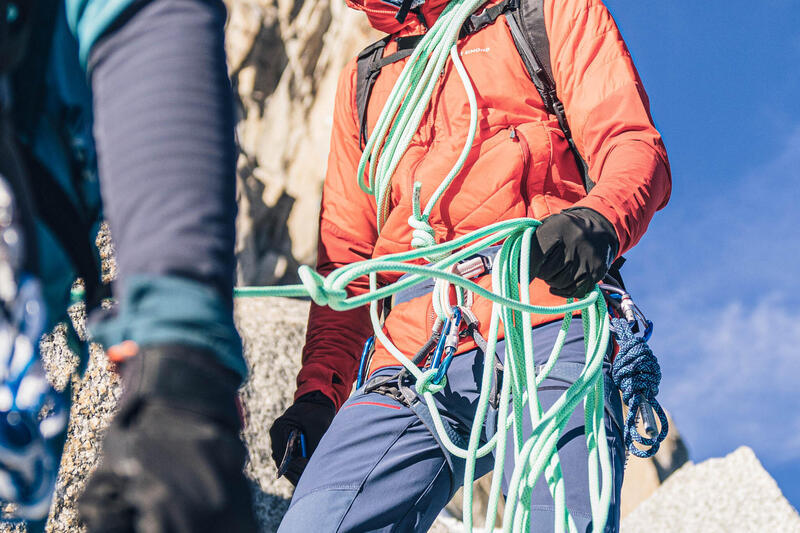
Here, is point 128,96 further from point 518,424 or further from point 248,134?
point 248,134

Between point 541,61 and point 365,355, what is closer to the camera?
point 541,61

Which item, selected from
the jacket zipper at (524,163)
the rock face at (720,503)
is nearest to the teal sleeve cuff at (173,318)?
the jacket zipper at (524,163)

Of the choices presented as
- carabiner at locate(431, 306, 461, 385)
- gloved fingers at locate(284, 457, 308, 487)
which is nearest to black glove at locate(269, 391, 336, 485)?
gloved fingers at locate(284, 457, 308, 487)

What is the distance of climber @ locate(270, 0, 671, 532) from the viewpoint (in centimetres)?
147

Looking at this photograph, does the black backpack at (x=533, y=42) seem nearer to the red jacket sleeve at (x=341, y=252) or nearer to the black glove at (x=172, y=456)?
the red jacket sleeve at (x=341, y=252)

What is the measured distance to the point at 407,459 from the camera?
5.29 ft

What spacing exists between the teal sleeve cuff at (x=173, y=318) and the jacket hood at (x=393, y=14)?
150 cm

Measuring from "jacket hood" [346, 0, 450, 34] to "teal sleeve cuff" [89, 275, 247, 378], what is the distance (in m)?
1.50

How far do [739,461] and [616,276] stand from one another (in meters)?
2.89

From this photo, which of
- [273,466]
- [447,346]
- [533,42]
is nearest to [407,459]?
[447,346]

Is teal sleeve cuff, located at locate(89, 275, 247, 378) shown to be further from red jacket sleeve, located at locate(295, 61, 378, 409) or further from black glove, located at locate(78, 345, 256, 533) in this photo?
red jacket sleeve, located at locate(295, 61, 378, 409)

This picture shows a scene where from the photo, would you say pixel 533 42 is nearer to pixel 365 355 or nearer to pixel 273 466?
pixel 365 355

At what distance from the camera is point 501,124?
5.68ft

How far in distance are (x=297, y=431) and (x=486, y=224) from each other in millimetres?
686
